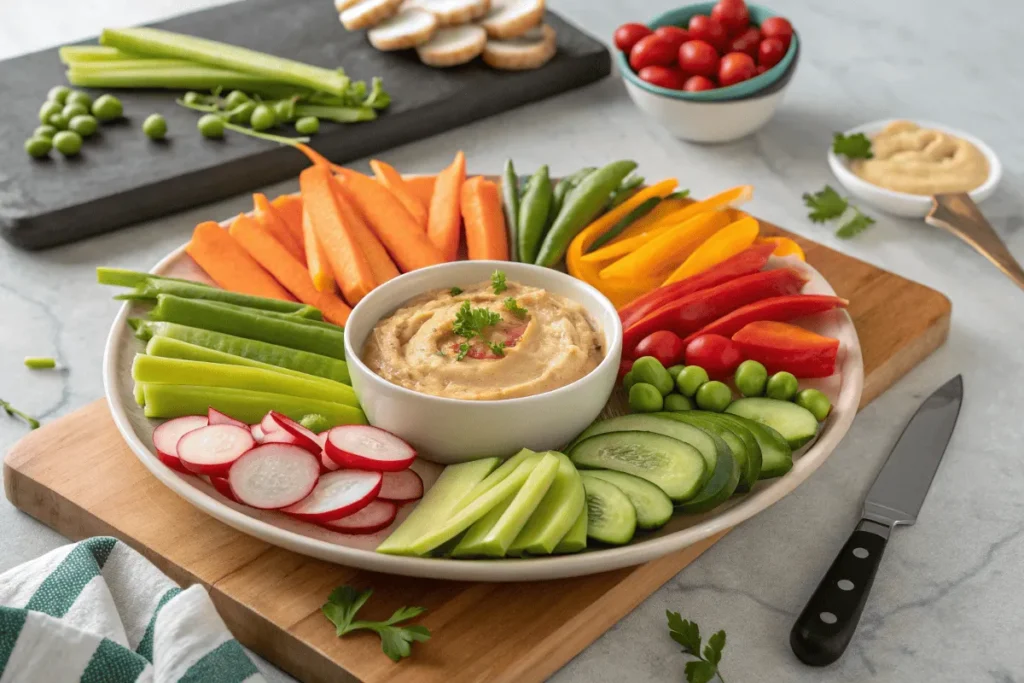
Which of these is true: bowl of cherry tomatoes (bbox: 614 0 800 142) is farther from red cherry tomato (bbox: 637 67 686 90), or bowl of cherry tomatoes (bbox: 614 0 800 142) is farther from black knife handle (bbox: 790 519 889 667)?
black knife handle (bbox: 790 519 889 667)

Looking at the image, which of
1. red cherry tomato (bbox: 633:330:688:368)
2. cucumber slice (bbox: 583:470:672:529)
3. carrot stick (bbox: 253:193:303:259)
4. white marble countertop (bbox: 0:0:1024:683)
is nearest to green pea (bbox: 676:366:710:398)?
red cherry tomato (bbox: 633:330:688:368)

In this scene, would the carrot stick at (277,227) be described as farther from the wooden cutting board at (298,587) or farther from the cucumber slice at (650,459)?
the cucumber slice at (650,459)

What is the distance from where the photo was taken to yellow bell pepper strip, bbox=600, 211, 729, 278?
3.46 meters

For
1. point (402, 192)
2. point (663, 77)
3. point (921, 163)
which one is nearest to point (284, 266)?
point (402, 192)

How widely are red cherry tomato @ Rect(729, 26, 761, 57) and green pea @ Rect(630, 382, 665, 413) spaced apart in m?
2.17

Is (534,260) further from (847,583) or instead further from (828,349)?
(847,583)

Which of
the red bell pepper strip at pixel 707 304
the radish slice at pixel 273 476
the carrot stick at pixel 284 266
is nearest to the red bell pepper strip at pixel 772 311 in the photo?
the red bell pepper strip at pixel 707 304

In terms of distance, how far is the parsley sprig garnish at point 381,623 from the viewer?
7.70ft

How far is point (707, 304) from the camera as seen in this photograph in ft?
10.7

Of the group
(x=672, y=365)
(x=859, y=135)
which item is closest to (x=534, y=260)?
(x=672, y=365)

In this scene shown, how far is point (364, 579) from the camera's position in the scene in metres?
2.54

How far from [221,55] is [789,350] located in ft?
9.41

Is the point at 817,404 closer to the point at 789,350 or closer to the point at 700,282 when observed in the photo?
the point at 789,350

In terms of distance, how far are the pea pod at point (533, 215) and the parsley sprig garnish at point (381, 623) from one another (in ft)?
4.78
